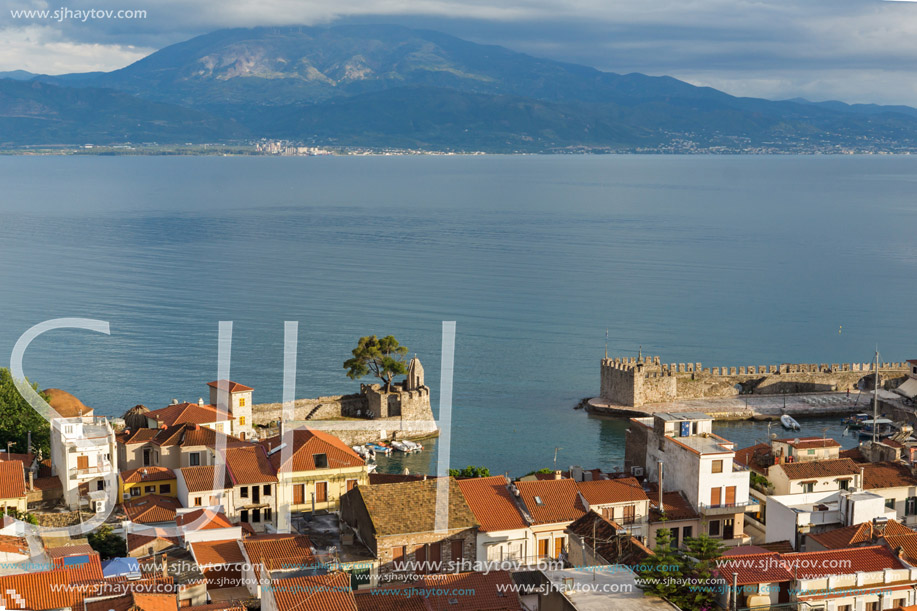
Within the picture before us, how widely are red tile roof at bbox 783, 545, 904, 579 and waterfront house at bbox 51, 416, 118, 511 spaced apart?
1776 cm

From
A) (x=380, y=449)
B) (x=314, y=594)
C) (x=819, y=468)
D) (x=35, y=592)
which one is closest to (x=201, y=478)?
(x=35, y=592)

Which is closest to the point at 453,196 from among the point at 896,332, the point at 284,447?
the point at 896,332

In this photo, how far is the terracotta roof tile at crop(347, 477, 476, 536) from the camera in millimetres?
21938

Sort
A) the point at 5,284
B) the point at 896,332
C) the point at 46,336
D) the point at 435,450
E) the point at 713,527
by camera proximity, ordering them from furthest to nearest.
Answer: the point at 5,284
the point at 896,332
the point at 46,336
the point at 435,450
the point at 713,527

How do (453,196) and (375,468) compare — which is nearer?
(375,468)

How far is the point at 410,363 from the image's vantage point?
4453 centimetres

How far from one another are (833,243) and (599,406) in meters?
80.6

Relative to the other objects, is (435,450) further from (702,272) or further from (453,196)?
(453,196)

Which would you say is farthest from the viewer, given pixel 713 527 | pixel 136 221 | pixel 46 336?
pixel 136 221

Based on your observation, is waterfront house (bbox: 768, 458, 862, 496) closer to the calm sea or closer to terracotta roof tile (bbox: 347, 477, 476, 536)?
terracotta roof tile (bbox: 347, 477, 476, 536)

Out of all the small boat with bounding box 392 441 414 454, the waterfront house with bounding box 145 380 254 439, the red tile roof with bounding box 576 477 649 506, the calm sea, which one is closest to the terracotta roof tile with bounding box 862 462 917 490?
the red tile roof with bounding box 576 477 649 506

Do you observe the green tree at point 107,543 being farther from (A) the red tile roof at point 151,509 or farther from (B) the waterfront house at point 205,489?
(B) the waterfront house at point 205,489

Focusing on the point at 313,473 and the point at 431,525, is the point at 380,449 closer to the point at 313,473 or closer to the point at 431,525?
the point at 313,473

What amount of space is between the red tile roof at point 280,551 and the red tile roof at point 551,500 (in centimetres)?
535
